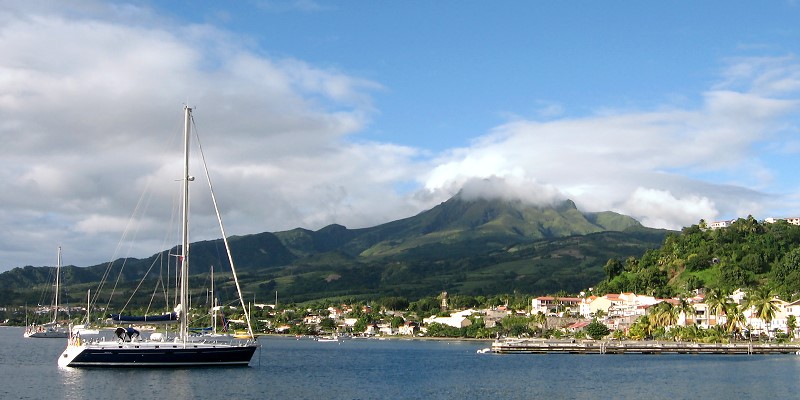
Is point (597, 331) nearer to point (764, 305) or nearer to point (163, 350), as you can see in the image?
point (764, 305)

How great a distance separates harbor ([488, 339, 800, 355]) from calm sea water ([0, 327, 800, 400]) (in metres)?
17.6

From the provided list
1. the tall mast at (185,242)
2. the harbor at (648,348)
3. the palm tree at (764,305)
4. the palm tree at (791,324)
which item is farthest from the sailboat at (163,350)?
the palm tree at (791,324)

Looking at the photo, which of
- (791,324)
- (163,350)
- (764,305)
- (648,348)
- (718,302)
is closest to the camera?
(163,350)

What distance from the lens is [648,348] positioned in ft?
429

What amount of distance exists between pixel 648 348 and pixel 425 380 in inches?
2272

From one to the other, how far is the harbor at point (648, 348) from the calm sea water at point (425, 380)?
57.8 ft

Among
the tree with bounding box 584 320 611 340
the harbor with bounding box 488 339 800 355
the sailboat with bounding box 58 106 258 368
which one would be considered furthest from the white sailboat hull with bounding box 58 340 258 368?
the tree with bounding box 584 320 611 340

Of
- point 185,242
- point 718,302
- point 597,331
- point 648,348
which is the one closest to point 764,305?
point 718,302

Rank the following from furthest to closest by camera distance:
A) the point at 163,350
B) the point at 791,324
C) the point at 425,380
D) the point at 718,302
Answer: the point at 791,324 → the point at 718,302 → the point at 425,380 → the point at 163,350

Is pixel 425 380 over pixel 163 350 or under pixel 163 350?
under

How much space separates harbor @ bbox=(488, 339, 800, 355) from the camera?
129m

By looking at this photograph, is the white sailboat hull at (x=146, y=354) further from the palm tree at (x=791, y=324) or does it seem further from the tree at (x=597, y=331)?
the palm tree at (x=791, y=324)

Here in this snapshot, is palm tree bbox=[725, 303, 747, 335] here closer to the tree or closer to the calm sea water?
the tree

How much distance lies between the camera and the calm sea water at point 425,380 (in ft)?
224
